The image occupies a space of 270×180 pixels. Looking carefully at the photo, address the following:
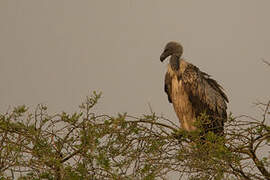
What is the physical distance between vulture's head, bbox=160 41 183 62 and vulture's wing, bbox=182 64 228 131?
559 millimetres

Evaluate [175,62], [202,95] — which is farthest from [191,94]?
[175,62]

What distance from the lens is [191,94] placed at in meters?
6.95

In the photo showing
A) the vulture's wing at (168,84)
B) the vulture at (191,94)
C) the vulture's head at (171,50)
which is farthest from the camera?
the vulture's head at (171,50)

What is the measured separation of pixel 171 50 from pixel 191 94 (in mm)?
1009

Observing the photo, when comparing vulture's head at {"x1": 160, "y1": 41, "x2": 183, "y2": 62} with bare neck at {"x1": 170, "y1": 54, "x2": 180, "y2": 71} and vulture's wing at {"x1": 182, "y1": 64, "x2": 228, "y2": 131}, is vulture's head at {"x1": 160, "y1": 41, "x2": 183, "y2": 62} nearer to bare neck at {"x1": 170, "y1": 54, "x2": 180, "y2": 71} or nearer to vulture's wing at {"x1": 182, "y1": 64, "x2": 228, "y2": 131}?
bare neck at {"x1": 170, "y1": 54, "x2": 180, "y2": 71}

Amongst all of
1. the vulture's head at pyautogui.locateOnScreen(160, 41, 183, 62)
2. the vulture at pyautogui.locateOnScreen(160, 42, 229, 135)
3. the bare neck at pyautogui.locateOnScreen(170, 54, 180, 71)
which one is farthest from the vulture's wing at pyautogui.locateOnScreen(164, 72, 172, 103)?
the vulture's head at pyautogui.locateOnScreen(160, 41, 183, 62)

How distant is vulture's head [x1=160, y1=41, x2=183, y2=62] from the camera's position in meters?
7.66

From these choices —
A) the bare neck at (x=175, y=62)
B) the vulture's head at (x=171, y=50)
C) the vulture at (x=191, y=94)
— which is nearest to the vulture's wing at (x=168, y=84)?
the vulture at (x=191, y=94)

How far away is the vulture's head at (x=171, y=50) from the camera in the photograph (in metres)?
7.66

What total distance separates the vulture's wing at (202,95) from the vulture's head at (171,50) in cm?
56

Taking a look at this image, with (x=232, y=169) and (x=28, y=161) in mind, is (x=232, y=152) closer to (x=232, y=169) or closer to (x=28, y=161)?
(x=232, y=169)

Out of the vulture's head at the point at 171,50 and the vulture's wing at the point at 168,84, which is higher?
the vulture's head at the point at 171,50

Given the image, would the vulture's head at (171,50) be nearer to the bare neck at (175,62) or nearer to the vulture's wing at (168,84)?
the bare neck at (175,62)

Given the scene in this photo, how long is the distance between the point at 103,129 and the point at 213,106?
336 centimetres
